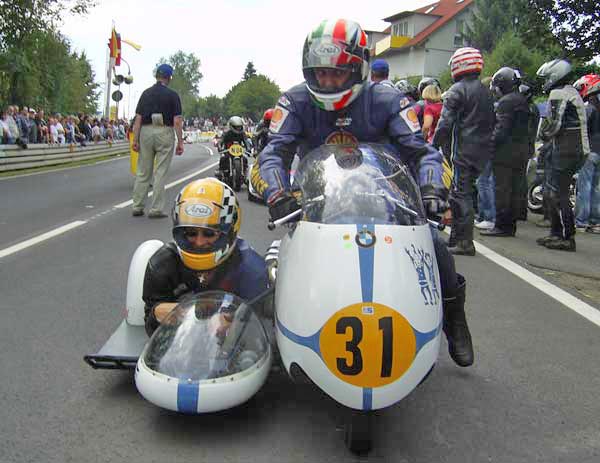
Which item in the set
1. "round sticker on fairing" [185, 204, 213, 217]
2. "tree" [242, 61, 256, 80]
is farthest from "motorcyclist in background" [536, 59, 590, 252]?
"tree" [242, 61, 256, 80]

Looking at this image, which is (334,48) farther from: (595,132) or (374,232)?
(595,132)

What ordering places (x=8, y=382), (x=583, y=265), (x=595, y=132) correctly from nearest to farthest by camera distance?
1. (x=8, y=382)
2. (x=583, y=265)
3. (x=595, y=132)

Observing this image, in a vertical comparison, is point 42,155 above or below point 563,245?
above

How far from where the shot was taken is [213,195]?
3.63 metres

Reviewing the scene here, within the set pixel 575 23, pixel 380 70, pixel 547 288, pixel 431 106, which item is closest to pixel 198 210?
pixel 547 288

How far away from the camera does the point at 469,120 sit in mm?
7699

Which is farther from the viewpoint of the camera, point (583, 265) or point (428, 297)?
point (583, 265)

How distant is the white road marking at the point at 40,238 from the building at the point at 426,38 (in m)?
60.5

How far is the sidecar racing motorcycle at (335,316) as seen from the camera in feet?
8.63

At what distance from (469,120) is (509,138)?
4.24 feet

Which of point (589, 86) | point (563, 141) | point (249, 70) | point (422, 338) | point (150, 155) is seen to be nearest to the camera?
point (422, 338)

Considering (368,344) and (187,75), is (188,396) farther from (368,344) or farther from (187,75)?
(187,75)

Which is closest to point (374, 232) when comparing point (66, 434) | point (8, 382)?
point (66, 434)

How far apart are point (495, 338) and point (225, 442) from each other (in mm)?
2280
